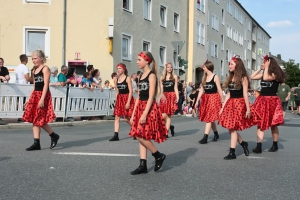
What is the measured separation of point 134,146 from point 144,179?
333 cm

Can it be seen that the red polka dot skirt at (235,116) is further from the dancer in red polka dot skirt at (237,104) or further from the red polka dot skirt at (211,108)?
the red polka dot skirt at (211,108)

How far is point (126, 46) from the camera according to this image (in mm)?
25766

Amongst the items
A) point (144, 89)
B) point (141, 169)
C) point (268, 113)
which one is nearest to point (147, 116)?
point (144, 89)

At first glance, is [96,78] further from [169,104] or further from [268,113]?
[268,113]

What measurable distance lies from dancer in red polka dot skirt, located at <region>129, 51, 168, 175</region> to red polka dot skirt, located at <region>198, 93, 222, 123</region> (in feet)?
12.2

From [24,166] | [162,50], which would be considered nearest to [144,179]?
[24,166]

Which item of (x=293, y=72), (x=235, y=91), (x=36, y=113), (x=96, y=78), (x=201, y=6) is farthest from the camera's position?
(x=293, y=72)

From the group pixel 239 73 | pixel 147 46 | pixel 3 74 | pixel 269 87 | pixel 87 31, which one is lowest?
pixel 269 87

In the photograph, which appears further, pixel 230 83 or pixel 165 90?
pixel 165 90

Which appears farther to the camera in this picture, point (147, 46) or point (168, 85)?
point (147, 46)

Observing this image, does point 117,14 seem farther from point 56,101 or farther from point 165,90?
point 165,90

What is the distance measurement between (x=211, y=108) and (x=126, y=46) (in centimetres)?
1672

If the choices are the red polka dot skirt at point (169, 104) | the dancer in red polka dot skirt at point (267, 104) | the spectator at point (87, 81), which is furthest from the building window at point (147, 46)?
the dancer in red polka dot skirt at point (267, 104)

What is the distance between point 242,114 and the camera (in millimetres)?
7531
